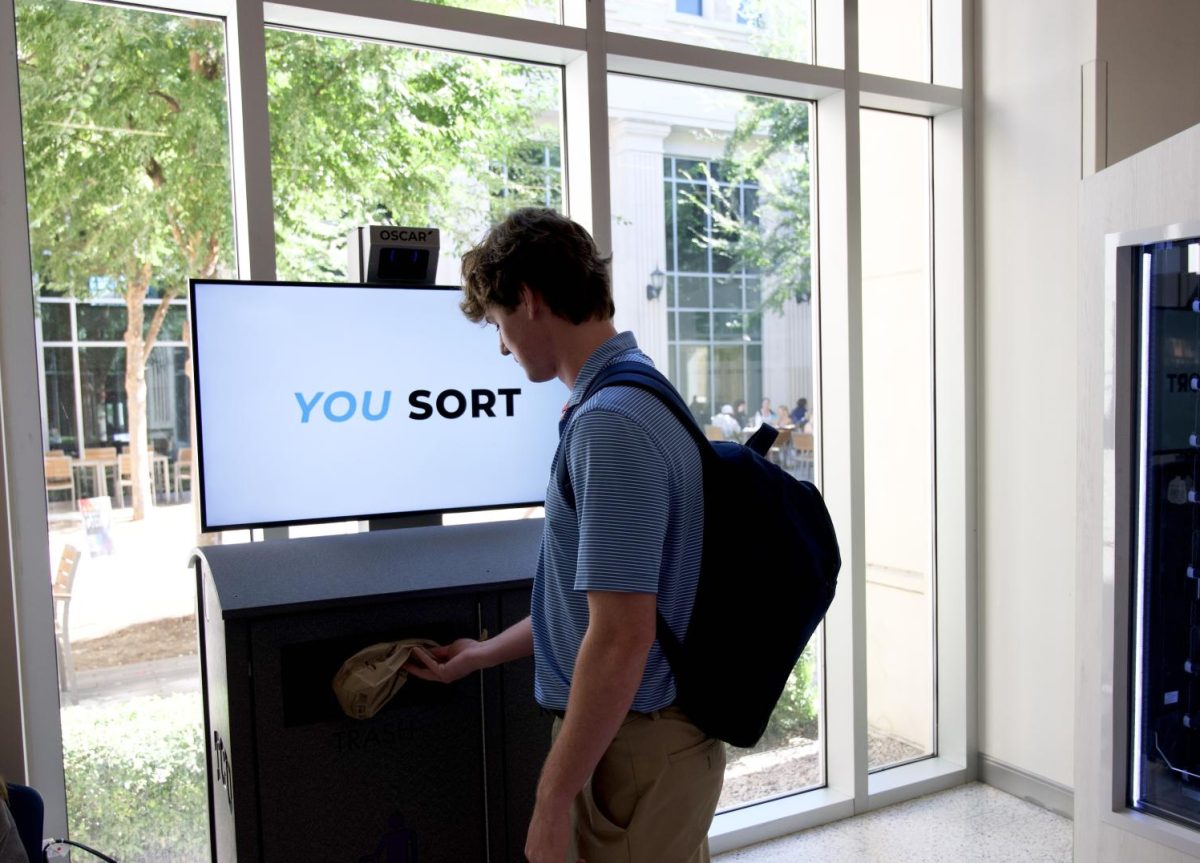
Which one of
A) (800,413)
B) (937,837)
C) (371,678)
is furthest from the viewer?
(800,413)

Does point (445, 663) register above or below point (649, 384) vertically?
below

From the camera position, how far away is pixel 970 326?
3.88 m

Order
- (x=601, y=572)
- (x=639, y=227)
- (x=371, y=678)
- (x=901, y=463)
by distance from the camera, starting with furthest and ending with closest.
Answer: (x=901, y=463), (x=639, y=227), (x=371, y=678), (x=601, y=572)

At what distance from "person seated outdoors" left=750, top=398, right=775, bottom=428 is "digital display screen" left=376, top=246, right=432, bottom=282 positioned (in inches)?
62.3

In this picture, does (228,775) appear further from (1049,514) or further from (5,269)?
(1049,514)

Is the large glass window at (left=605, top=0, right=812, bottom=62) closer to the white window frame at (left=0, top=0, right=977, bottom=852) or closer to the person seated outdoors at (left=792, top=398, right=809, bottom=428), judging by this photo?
the white window frame at (left=0, top=0, right=977, bottom=852)

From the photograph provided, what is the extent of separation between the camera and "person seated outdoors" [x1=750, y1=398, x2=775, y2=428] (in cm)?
361

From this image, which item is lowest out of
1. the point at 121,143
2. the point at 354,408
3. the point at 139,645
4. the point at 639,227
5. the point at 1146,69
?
the point at 139,645

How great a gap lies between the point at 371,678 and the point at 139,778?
41.3 inches

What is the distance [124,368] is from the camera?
2475 mm

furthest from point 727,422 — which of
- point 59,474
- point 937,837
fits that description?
point 59,474

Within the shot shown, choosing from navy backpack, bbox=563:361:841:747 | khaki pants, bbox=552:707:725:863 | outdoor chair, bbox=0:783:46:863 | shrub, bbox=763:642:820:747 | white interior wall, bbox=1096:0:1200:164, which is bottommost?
shrub, bbox=763:642:820:747

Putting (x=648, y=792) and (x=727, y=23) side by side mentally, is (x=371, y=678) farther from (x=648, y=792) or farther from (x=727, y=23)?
(x=727, y=23)

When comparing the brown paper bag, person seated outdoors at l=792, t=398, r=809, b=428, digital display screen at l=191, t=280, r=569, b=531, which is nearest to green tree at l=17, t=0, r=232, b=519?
digital display screen at l=191, t=280, r=569, b=531
